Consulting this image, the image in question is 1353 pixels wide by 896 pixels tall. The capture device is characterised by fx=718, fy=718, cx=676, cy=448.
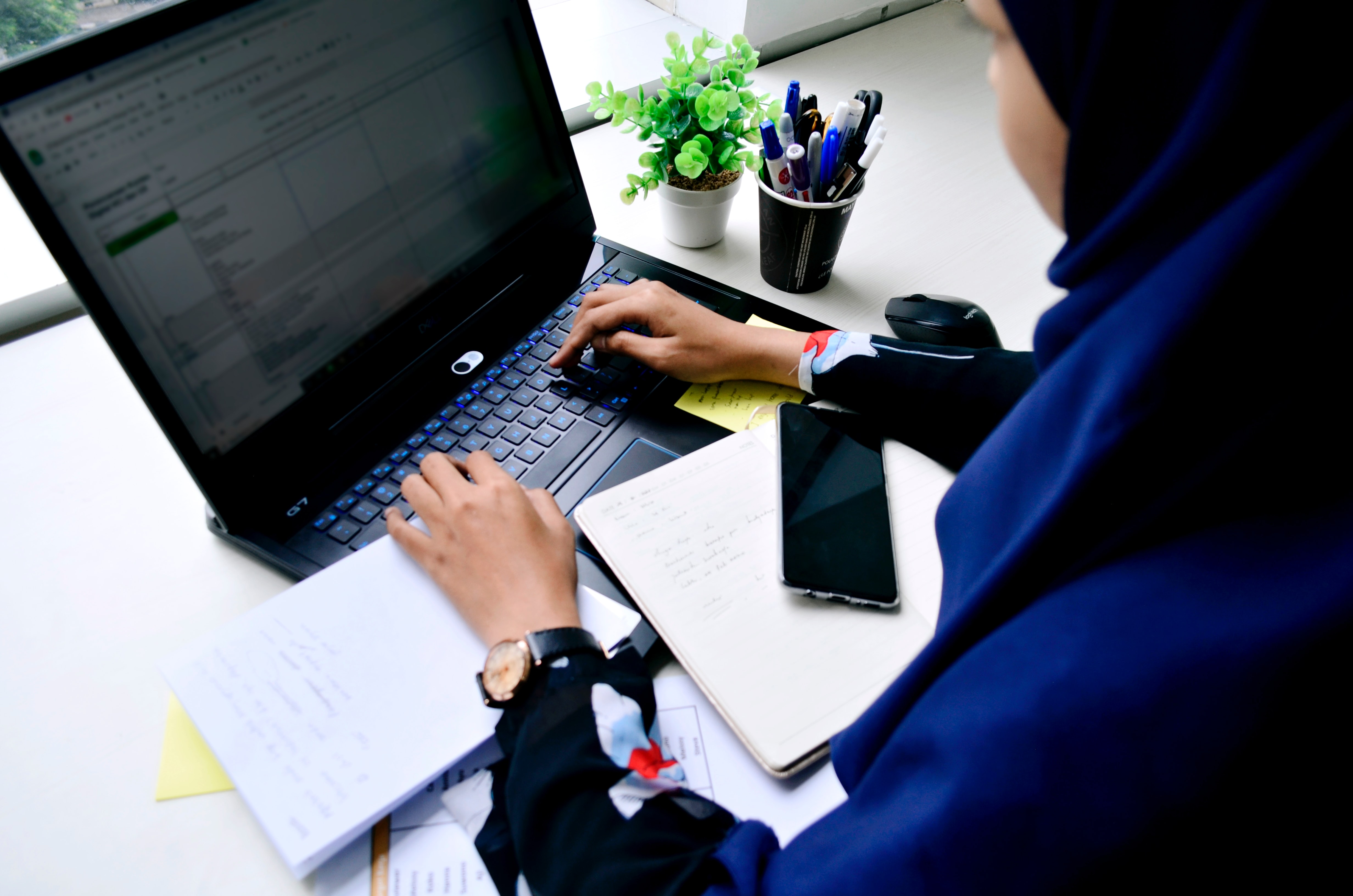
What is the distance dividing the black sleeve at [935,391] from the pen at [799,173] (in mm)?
201

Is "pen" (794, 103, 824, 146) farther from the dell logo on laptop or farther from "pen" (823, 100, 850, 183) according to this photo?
the dell logo on laptop

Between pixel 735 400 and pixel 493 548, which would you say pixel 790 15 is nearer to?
pixel 735 400

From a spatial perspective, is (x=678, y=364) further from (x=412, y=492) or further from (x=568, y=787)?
(x=568, y=787)

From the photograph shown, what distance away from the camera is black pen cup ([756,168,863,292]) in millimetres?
766

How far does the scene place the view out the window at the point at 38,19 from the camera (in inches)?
27.7

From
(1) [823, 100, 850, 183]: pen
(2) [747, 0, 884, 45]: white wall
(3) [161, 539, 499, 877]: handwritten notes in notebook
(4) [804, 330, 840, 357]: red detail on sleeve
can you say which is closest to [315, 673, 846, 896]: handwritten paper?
(3) [161, 539, 499, 877]: handwritten notes in notebook

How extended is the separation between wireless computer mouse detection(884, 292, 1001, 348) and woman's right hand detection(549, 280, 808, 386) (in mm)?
140

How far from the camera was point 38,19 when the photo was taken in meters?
Result: 0.75

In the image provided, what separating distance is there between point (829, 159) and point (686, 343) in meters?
0.25

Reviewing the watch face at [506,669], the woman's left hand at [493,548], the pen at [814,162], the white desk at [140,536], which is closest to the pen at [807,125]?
the pen at [814,162]

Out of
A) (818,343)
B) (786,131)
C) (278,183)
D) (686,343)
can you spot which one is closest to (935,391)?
(818,343)

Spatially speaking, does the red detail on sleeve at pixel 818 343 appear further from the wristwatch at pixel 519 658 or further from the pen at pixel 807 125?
the wristwatch at pixel 519 658

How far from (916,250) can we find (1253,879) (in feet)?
2.42

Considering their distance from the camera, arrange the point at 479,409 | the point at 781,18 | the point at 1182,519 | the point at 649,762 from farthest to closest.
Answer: the point at 781,18 → the point at 479,409 → the point at 649,762 → the point at 1182,519
